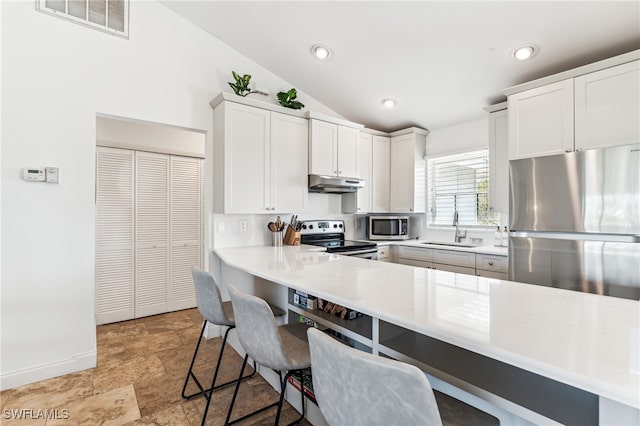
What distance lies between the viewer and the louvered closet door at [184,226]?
3.96m

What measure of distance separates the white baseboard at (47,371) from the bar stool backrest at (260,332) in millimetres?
1941

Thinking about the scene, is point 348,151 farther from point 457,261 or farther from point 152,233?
point 152,233

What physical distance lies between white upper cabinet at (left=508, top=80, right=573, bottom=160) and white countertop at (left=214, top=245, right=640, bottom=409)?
1714 mm

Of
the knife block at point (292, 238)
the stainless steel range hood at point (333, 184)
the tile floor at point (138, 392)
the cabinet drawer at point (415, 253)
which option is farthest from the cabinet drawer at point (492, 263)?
the tile floor at point (138, 392)

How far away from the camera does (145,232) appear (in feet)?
12.3

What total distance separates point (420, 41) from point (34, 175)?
3.25 meters

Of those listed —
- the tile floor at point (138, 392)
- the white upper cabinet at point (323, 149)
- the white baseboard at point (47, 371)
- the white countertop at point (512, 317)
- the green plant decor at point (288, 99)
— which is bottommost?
the tile floor at point (138, 392)

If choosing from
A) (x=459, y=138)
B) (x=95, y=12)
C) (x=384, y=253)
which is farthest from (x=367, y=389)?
(x=459, y=138)

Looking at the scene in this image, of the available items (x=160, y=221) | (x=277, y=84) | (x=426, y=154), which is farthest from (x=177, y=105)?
(x=426, y=154)

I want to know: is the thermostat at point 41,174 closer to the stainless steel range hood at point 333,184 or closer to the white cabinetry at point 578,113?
the stainless steel range hood at point 333,184

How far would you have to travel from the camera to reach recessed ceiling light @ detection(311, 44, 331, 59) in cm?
294

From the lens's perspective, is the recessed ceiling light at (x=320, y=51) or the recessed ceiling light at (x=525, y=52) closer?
the recessed ceiling light at (x=525, y=52)

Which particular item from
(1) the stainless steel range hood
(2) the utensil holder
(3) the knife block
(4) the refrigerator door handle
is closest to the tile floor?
(2) the utensil holder

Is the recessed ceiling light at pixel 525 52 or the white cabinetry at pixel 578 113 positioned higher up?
the recessed ceiling light at pixel 525 52
